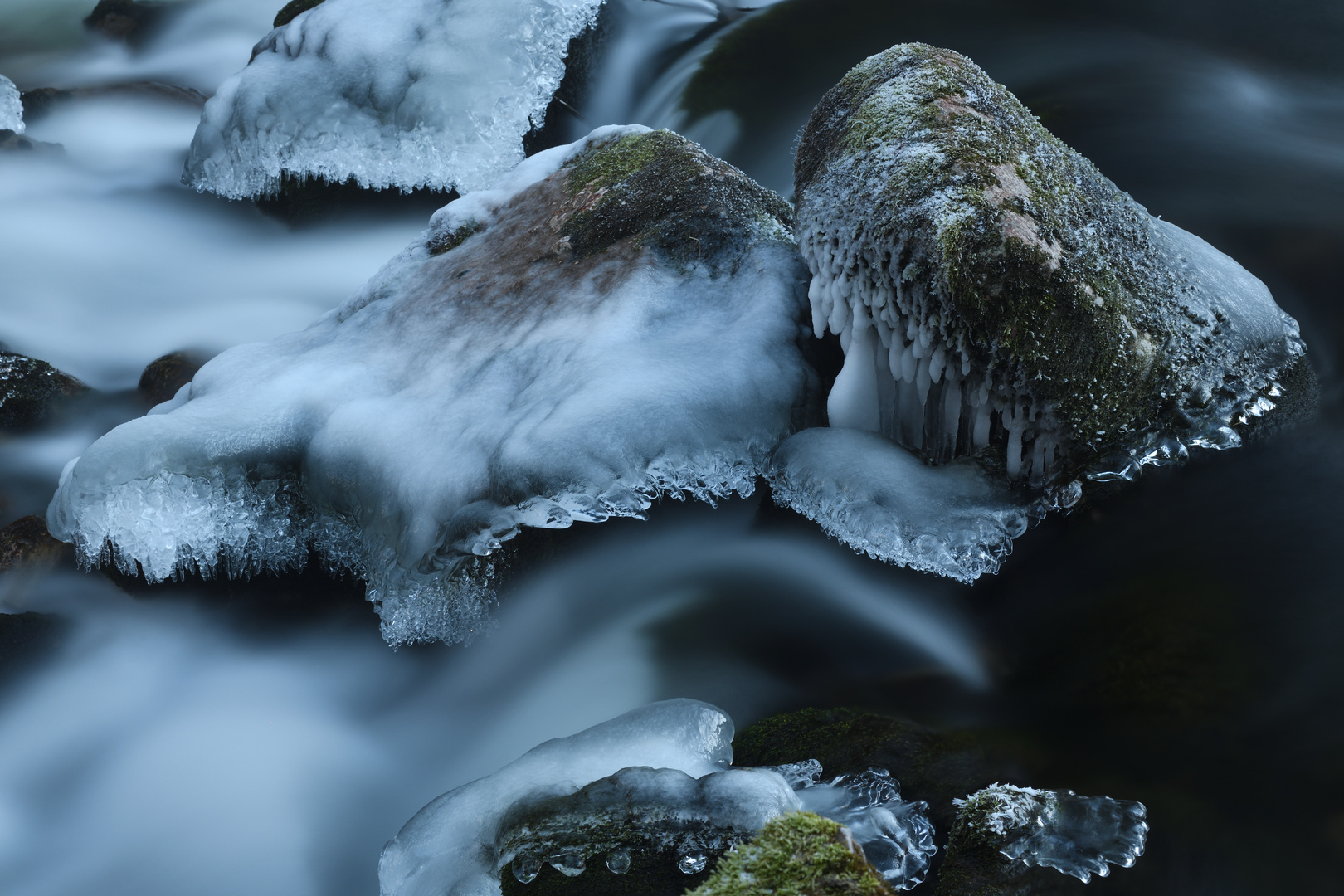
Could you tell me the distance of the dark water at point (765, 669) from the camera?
2.31 m

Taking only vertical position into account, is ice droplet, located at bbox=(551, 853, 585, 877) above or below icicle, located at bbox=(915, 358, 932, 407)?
below

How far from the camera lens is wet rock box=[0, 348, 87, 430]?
180 inches

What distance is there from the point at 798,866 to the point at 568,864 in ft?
2.09

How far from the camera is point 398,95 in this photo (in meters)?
5.57

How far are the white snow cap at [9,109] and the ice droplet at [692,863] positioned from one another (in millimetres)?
7321

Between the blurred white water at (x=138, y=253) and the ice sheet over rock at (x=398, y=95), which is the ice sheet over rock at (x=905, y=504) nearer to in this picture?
the ice sheet over rock at (x=398, y=95)

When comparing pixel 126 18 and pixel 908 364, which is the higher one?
pixel 908 364

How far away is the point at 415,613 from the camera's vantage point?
125 inches

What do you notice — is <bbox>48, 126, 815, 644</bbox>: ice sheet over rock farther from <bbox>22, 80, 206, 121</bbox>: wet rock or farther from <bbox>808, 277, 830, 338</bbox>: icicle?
<bbox>22, 80, 206, 121</bbox>: wet rock

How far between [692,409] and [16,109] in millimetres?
6569

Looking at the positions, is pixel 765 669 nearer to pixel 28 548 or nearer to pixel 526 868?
pixel 526 868

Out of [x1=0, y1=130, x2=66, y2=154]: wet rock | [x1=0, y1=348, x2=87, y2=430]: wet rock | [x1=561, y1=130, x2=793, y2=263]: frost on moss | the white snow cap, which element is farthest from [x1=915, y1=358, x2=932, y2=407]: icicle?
the white snow cap

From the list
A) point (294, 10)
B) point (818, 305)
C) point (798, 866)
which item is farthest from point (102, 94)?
point (798, 866)

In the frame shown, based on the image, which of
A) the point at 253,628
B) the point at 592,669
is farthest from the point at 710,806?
the point at 253,628
